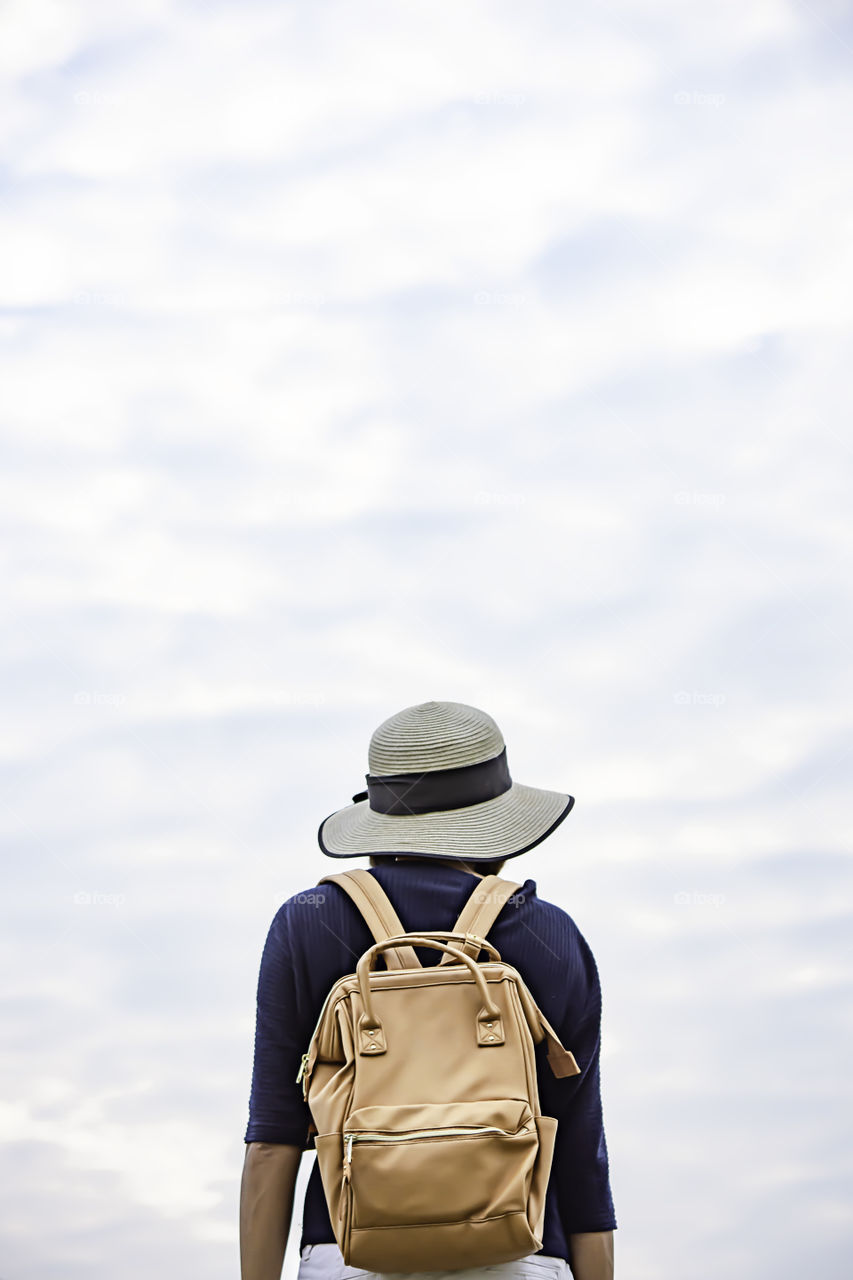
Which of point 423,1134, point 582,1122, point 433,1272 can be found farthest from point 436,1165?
point 582,1122

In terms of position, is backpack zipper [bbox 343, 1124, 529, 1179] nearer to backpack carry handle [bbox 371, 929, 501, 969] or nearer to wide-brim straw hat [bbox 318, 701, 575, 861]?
backpack carry handle [bbox 371, 929, 501, 969]

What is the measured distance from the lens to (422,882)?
6.72 ft

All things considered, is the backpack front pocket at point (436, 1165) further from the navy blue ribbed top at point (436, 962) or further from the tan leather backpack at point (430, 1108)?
the navy blue ribbed top at point (436, 962)

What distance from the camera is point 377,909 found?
6.53 ft

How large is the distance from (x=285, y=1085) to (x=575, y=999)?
0.46 m

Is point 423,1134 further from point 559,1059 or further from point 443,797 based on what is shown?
point 443,797

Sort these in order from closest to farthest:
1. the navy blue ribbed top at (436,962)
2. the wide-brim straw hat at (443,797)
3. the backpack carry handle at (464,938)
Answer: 1. the backpack carry handle at (464,938)
2. the navy blue ribbed top at (436,962)
3. the wide-brim straw hat at (443,797)

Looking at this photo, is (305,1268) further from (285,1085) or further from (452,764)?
(452,764)

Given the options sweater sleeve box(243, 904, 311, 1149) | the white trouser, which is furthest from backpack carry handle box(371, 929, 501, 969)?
the white trouser

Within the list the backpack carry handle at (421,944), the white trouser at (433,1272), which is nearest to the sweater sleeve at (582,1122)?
the white trouser at (433,1272)

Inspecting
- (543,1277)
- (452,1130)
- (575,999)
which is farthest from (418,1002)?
(543,1277)

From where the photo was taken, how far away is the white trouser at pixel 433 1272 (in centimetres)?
187

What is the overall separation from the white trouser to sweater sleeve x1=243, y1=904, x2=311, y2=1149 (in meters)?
0.17

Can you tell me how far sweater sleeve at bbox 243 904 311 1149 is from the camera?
2059mm
